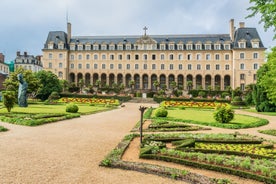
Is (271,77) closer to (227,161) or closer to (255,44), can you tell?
(227,161)

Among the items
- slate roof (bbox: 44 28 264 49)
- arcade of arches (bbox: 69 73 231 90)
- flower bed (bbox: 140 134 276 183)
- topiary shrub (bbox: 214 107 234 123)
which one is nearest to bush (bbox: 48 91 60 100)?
arcade of arches (bbox: 69 73 231 90)

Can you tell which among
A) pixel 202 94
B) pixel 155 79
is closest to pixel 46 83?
pixel 155 79

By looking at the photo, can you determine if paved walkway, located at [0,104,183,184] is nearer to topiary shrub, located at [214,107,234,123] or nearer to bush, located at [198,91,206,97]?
topiary shrub, located at [214,107,234,123]

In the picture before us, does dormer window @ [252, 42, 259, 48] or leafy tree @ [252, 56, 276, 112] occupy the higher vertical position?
dormer window @ [252, 42, 259, 48]

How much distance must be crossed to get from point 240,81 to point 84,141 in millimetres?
52457

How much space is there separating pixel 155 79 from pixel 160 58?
18.0 ft

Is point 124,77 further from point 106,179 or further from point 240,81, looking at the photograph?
point 106,179

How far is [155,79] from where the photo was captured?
60.6 m

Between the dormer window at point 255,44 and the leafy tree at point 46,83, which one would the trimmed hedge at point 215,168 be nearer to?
the leafy tree at point 46,83

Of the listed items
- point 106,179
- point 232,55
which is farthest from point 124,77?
point 106,179

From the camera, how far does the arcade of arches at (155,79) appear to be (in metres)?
57.8

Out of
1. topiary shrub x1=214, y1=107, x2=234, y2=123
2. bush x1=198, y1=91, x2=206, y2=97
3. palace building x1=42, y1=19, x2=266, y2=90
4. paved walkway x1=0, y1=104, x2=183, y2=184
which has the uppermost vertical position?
palace building x1=42, y1=19, x2=266, y2=90

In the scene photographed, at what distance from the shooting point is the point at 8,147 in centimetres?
856

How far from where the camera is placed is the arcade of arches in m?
57.8
